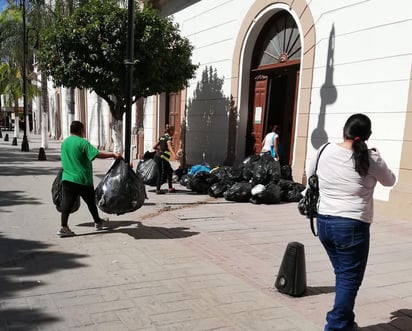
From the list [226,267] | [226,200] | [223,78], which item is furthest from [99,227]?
[223,78]

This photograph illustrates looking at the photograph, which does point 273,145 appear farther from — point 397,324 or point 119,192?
point 397,324

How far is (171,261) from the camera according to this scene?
14.8ft

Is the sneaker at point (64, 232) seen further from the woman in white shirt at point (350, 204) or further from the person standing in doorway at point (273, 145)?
the person standing in doorway at point (273, 145)

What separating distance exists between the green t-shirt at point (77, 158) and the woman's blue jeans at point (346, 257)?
345 centimetres

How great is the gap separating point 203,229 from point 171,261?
1.57m

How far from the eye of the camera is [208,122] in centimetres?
1295

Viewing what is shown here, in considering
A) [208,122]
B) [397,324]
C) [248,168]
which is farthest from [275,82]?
[397,324]

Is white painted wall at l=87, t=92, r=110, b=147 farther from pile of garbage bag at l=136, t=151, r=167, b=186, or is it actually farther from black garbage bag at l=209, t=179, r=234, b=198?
black garbage bag at l=209, t=179, r=234, b=198

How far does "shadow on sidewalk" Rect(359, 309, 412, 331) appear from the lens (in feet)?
10.1

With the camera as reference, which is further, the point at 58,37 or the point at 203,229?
the point at 58,37

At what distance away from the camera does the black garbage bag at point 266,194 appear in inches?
311

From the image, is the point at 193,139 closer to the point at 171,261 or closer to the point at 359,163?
the point at 171,261

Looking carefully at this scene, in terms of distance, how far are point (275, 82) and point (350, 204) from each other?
348 inches

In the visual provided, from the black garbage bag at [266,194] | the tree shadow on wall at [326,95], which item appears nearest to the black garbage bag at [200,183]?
the black garbage bag at [266,194]
